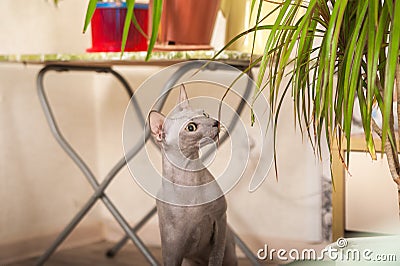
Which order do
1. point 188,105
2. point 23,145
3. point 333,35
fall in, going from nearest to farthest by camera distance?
point 333,35 → point 188,105 → point 23,145

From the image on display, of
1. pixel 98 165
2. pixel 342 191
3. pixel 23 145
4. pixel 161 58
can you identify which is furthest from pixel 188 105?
pixel 98 165

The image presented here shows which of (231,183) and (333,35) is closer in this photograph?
(333,35)

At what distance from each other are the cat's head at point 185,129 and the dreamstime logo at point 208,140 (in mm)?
12

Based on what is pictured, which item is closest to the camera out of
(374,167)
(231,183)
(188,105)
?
(188,105)

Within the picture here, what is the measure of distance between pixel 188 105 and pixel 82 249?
120 cm

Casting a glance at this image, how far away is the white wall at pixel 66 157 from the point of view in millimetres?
2203

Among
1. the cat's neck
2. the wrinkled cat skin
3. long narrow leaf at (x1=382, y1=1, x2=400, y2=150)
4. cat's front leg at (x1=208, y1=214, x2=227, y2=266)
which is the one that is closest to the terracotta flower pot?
the wrinkled cat skin

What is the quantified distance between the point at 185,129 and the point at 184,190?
14cm

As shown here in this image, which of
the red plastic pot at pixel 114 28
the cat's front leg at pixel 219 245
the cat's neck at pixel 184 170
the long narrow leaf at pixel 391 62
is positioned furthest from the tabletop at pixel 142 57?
the long narrow leaf at pixel 391 62

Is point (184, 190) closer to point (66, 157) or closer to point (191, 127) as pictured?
point (191, 127)

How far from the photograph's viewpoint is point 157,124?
4.91ft

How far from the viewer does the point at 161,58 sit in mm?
1637

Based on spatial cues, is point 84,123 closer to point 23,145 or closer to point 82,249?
point 23,145

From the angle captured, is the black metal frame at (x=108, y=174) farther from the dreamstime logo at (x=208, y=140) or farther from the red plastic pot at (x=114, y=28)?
the red plastic pot at (x=114, y=28)
